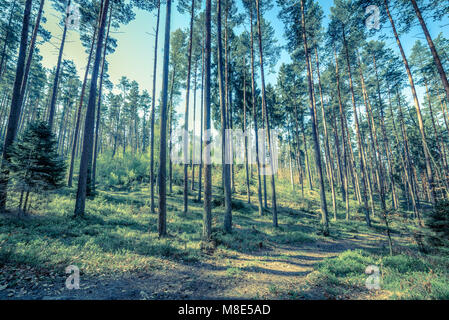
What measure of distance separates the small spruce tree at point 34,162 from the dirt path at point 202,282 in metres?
6.73

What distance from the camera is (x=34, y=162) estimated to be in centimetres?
820

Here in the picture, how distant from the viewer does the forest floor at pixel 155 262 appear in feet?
12.6

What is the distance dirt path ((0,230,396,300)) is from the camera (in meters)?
3.59

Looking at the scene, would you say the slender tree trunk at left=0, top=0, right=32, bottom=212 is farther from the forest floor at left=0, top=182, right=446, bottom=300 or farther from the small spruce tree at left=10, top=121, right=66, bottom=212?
the forest floor at left=0, top=182, right=446, bottom=300

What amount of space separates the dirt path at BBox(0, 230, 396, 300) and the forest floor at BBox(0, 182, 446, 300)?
2cm

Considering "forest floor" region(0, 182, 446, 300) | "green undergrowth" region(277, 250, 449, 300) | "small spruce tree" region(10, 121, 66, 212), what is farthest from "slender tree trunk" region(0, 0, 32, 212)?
"green undergrowth" region(277, 250, 449, 300)

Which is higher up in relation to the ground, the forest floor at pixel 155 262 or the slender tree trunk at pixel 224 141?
the slender tree trunk at pixel 224 141

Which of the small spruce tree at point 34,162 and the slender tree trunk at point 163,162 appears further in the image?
the slender tree trunk at point 163,162

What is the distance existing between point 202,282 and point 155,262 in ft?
6.43

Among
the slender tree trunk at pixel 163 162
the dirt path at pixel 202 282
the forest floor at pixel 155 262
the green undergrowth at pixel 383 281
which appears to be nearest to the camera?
Answer: the dirt path at pixel 202 282

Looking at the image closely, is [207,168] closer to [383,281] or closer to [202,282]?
[202,282]

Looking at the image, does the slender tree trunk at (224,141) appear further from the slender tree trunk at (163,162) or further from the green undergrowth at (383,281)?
the green undergrowth at (383,281)

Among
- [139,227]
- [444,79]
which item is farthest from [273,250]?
[444,79]

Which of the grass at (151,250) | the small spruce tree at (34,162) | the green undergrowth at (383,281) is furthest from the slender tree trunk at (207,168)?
the small spruce tree at (34,162)
